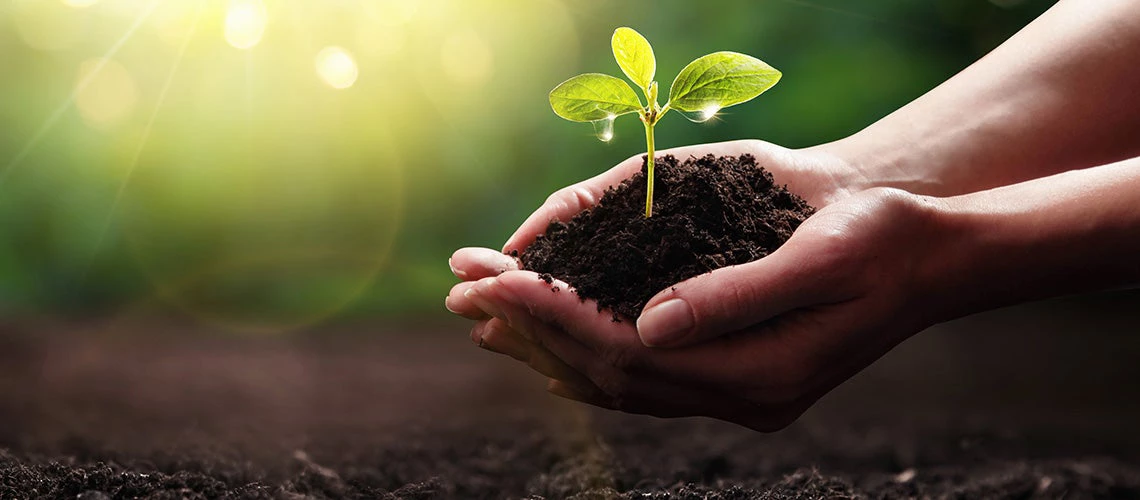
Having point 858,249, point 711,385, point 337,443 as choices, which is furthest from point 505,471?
point 858,249

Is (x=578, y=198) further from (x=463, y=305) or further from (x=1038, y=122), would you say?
(x=1038, y=122)

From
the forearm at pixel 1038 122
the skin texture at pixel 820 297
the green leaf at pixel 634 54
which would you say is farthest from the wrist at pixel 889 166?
the green leaf at pixel 634 54

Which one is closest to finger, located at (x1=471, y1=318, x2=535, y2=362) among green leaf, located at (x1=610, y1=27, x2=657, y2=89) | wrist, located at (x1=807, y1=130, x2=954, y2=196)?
green leaf, located at (x1=610, y1=27, x2=657, y2=89)

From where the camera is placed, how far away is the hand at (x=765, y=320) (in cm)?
85

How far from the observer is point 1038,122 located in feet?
4.32

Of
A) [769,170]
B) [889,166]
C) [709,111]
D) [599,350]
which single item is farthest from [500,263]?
[889,166]

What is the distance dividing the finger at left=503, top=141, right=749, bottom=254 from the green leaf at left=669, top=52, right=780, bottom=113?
8.2 inches

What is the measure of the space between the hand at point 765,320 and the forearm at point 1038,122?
41 cm

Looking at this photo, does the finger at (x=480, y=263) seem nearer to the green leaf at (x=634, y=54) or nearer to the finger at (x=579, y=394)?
the finger at (x=579, y=394)

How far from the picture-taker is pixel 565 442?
56.7 inches

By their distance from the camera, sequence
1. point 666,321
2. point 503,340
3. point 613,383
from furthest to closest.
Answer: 1. point 503,340
2. point 613,383
3. point 666,321

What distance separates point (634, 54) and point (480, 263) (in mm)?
364

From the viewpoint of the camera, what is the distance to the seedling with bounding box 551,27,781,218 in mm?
991

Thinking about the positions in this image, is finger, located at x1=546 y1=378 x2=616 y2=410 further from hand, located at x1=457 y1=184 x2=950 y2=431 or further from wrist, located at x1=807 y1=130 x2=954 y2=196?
wrist, located at x1=807 y1=130 x2=954 y2=196
